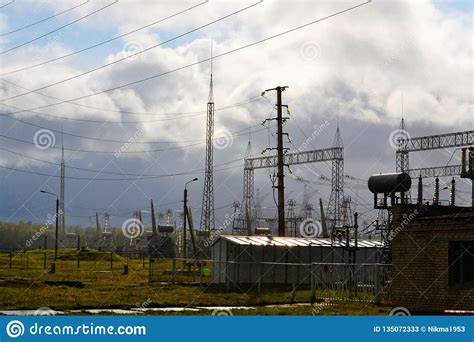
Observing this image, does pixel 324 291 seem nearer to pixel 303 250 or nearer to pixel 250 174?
pixel 303 250

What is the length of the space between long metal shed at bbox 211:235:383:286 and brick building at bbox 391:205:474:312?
9537 millimetres

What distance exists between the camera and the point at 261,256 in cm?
3916

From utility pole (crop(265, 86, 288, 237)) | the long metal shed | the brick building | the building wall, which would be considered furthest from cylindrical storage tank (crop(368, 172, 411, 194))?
Answer: utility pole (crop(265, 86, 288, 237))

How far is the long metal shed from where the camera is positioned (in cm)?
3781

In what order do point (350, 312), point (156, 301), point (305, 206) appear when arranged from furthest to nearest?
point (305, 206), point (156, 301), point (350, 312)

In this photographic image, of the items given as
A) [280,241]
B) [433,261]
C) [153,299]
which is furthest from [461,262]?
[280,241]

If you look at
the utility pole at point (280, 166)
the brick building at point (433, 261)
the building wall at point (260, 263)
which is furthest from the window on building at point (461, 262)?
the utility pole at point (280, 166)

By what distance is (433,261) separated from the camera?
25922mm

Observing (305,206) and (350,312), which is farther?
(305,206)

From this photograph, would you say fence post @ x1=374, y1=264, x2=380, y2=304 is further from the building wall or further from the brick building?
the building wall

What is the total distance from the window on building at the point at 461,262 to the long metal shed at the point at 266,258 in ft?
38.2

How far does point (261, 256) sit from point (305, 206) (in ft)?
438

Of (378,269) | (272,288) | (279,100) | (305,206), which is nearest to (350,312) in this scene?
(378,269)

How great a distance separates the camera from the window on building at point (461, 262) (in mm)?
24938
